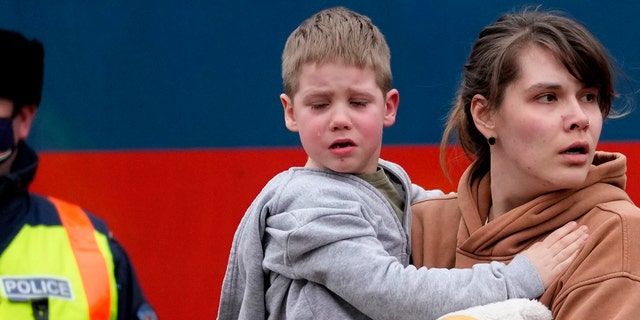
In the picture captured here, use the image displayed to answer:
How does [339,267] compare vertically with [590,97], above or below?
below

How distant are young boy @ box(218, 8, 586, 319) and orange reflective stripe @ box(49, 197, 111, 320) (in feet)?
1.20

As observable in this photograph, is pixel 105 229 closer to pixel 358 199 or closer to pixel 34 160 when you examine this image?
pixel 34 160

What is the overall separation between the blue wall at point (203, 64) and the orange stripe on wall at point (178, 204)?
1.8 inches

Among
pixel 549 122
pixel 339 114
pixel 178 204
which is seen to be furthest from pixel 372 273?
pixel 178 204

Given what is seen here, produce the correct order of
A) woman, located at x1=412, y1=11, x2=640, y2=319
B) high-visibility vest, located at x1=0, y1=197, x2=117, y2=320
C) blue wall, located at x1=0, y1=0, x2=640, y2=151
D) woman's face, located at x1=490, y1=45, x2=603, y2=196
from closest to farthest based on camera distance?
high-visibility vest, located at x1=0, y1=197, x2=117, y2=320
woman, located at x1=412, y1=11, x2=640, y2=319
woman's face, located at x1=490, y1=45, x2=603, y2=196
blue wall, located at x1=0, y1=0, x2=640, y2=151

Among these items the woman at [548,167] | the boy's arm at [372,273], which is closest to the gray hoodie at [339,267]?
the boy's arm at [372,273]

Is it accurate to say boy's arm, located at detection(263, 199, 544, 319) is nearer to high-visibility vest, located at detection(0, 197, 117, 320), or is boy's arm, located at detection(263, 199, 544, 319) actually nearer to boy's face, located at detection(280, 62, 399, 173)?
boy's face, located at detection(280, 62, 399, 173)

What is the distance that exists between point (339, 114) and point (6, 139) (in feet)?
2.13

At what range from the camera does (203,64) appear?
333 cm

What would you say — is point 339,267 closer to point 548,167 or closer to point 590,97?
point 548,167

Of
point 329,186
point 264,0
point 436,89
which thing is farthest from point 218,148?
point 329,186

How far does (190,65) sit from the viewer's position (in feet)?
10.9

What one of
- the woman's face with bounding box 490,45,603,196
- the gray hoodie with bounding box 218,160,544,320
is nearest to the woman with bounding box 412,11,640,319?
the woman's face with bounding box 490,45,603,196

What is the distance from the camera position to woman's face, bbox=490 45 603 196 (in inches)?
85.8
